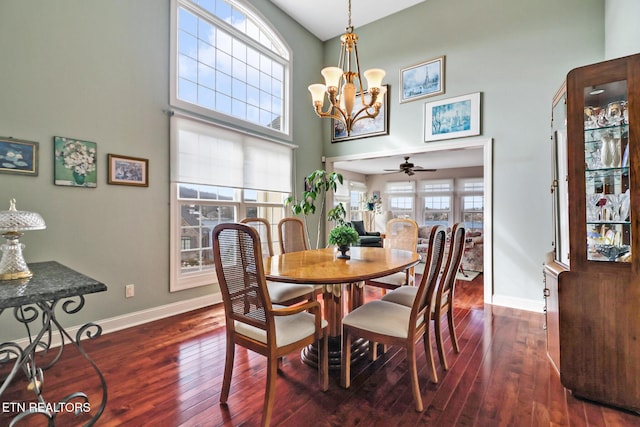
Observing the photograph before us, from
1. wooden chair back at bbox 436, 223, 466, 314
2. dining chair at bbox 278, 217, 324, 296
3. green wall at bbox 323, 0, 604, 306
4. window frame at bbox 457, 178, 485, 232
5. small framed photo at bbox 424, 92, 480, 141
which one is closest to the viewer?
wooden chair back at bbox 436, 223, 466, 314

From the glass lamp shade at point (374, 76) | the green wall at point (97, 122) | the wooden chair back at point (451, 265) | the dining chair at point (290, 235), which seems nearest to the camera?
the wooden chair back at point (451, 265)

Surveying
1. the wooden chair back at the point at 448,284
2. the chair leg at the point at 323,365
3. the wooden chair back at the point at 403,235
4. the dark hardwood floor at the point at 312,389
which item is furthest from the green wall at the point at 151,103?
the chair leg at the point at 323,365

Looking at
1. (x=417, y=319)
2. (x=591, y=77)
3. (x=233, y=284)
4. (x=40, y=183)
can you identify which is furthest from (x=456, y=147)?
(x=40, y=183)

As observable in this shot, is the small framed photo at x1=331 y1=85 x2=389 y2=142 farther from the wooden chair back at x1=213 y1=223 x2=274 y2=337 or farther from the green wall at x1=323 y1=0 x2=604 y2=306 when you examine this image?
the wooden chair back at x1=213 y1=223 x2=274 y2=337

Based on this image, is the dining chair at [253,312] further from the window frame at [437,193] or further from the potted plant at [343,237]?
the window frame at [437,193]

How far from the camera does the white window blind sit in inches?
128

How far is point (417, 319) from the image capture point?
5.79 ft

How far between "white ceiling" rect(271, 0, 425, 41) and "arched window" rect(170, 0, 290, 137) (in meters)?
0.52

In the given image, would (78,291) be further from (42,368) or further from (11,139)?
(11,139)

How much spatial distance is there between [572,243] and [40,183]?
3.83 m

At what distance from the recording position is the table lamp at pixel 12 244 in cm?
160

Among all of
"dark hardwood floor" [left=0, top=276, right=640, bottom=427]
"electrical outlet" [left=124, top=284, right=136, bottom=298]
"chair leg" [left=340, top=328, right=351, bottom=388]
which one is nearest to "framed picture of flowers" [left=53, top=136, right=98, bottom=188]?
"electrical outlet" [left=124, top=284, right=136, bottom=298]

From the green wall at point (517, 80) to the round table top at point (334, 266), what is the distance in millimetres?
1888

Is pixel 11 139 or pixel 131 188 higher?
pixel 11 139
